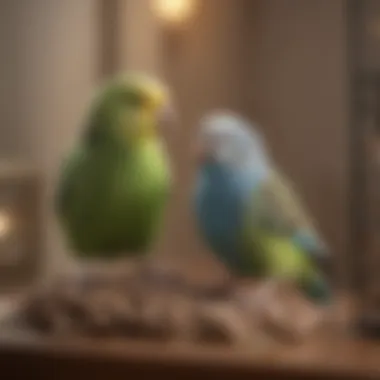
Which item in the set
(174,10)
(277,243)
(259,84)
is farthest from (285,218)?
(174,10)

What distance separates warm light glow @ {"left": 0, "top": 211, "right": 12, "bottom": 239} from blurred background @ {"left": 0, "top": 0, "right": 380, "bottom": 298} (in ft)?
0.18

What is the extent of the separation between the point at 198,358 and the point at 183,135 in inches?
8.0

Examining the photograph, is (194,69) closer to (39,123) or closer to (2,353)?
(39,123)

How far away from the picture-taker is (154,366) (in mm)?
688

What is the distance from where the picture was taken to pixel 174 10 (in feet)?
2.82

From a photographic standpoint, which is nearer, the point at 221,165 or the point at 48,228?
the point at 221,165

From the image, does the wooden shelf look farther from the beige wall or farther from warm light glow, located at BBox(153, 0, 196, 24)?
warm light glow, located at BBox(153, 0, 196, 24)

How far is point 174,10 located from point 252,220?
23cm

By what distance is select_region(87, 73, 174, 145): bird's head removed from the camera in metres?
0.78

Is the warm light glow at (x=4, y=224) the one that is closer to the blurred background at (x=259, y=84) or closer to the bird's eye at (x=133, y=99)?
the blurred background at (x=259, y=84)

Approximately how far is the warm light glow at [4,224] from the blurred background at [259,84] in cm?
5

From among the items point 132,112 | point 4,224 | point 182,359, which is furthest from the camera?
point 4,224

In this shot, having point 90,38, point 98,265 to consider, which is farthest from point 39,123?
point 98,265

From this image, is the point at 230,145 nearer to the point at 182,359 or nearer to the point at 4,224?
the point at 182,359
